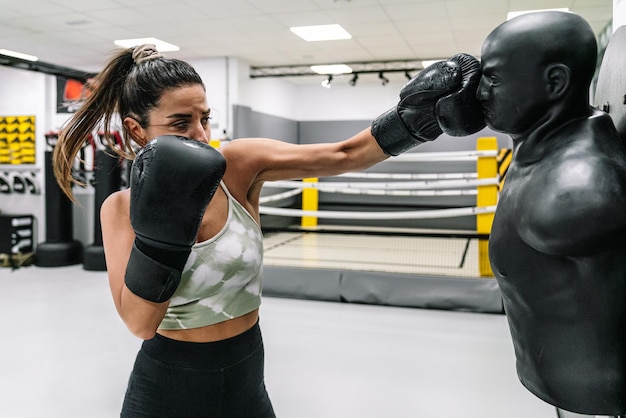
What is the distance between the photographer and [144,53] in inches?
53.8

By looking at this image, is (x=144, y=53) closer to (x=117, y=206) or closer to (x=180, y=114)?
(x=180, y=114)

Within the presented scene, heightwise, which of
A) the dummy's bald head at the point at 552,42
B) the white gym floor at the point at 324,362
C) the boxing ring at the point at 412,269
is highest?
the dummy's bald head at the point at 552,42

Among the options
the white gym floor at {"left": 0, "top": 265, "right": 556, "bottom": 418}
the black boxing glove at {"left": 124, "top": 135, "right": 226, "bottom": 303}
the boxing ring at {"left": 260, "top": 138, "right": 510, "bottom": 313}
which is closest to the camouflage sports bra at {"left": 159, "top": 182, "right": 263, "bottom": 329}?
the black boxing glove at {"left": 124, "top": 135, "right": 226, "bottom": 303}

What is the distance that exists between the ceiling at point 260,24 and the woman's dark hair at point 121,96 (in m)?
4.65

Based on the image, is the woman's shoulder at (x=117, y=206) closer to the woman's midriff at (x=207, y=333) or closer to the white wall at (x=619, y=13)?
the woman's midriff at (x=207, y=333)

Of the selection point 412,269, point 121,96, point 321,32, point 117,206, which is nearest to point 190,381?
point 117,206

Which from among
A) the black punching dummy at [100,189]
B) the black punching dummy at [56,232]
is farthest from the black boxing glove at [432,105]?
the black punching dummy at [56,232]

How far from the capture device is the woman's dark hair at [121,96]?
1250 millimetres

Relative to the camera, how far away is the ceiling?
577 centimetres

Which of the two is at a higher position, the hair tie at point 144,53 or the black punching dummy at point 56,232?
the hair tie at point 144,53

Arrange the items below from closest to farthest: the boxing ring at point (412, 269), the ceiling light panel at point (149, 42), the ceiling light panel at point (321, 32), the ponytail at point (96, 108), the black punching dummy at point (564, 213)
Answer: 1. the black punching dummy at point (564, 213)
2. the ponytail at point (96, 108)
3. the boxing ring at point (412, 269)
4. the ceiling light panel at point (321, 32)
5. the ceiling light panel at point (149, 42)

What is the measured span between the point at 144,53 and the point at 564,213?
1051mm

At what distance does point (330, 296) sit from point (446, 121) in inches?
154

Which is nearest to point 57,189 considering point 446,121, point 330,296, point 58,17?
point 58,17
